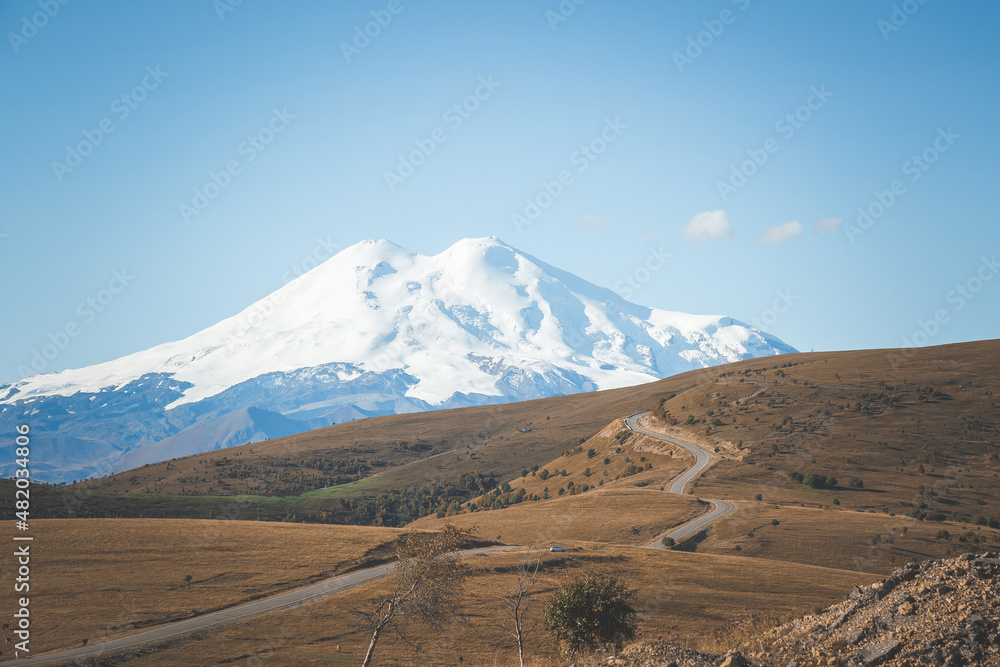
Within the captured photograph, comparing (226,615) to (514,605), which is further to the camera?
(226,615)

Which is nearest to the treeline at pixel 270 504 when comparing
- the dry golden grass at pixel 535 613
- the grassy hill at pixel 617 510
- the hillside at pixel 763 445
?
the grassy hill at pixel 617 510

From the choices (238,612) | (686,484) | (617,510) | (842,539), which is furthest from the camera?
(686,484)

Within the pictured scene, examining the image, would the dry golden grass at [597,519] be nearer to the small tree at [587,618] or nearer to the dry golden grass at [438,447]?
the small tree at [587,618]

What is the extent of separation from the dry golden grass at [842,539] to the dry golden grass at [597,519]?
6513 millimetres

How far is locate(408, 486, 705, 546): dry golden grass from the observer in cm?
6944

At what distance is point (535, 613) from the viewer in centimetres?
4147

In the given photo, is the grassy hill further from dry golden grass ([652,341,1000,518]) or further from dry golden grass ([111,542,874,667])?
dry golden grass ([652,341,1000,518])

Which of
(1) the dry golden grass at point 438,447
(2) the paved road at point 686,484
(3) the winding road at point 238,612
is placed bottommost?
(2) the paved road at point 686,484

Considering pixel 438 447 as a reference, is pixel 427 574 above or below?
below

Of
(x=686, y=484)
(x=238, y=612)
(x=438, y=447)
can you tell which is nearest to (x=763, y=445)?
(x=686, y=484)

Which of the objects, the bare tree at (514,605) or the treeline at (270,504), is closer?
the bare tree at (514,605)

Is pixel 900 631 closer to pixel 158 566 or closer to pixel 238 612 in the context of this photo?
pixel 238 612

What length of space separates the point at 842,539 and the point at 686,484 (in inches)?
1081

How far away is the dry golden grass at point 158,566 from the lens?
39.0m
